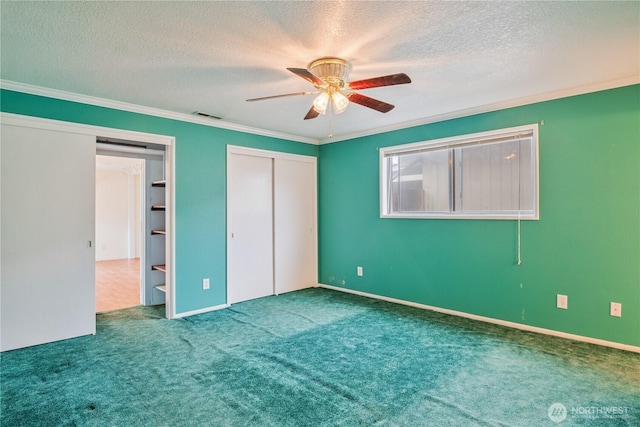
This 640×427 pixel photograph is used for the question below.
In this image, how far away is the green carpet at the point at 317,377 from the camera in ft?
6.76

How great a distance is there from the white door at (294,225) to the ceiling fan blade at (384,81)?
2.79 meters

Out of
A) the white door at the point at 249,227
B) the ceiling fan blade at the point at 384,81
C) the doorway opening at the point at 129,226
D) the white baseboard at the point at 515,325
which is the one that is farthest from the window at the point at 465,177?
the doorway opening at the point at 129,226

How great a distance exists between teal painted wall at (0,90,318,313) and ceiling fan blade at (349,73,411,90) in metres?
2.39

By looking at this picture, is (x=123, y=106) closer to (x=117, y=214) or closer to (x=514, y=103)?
(x=514, y=103)

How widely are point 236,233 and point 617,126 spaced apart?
4082 mm

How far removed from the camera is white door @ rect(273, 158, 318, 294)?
5.10 metres

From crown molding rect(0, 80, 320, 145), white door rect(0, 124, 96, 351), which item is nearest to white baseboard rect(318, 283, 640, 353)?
crown molding rect(0, 80, 320, 145)

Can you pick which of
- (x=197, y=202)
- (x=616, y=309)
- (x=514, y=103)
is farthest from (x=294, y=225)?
(x=616, y=309)

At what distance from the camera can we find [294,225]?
17.4 ft

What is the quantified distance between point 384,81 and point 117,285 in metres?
5.49

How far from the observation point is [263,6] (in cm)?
189

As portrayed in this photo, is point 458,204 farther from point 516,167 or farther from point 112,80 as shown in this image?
point 112,80

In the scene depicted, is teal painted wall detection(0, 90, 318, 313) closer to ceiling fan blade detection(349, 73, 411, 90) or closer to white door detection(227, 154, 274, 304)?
white door detection(227, 154, 274, 304)

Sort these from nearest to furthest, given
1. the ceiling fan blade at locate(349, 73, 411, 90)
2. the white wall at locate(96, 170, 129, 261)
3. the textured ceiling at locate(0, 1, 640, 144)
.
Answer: the textured ceiling at locate(0, 1, 640, 144) → the ceiling fan blade at locate(349, 73, 411, 90) → the white wall at locate(96, 170, 129, 261)
